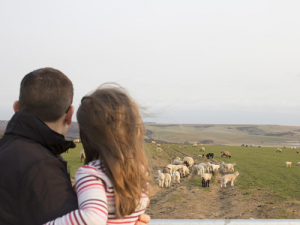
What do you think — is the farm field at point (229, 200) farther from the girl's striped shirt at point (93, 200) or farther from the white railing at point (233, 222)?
the girl's striped shirt at point (93, 200)

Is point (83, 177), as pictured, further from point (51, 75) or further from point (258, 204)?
point (258, 204)

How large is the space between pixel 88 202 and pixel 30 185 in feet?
1.03

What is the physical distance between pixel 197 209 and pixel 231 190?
16.1 ft

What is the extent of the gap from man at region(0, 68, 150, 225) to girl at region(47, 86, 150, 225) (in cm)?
11

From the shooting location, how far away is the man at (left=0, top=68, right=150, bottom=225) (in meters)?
1.45

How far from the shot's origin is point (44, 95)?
174 centimetres

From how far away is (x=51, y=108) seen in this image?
69.5 inches

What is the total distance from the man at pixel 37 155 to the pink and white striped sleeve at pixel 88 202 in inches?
1.5

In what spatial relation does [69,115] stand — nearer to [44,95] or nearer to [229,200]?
[44,95]

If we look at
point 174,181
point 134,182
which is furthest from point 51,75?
point 174,181

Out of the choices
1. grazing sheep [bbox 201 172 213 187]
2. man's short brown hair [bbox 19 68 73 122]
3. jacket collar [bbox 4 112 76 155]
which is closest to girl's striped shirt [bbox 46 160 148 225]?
jacket collar [bbox 4 112 76 155]

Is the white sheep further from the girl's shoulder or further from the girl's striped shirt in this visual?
the girl's shoulder

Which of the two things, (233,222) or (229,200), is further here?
(229,200)

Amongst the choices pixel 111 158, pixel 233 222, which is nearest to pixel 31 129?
pixel 111 158
